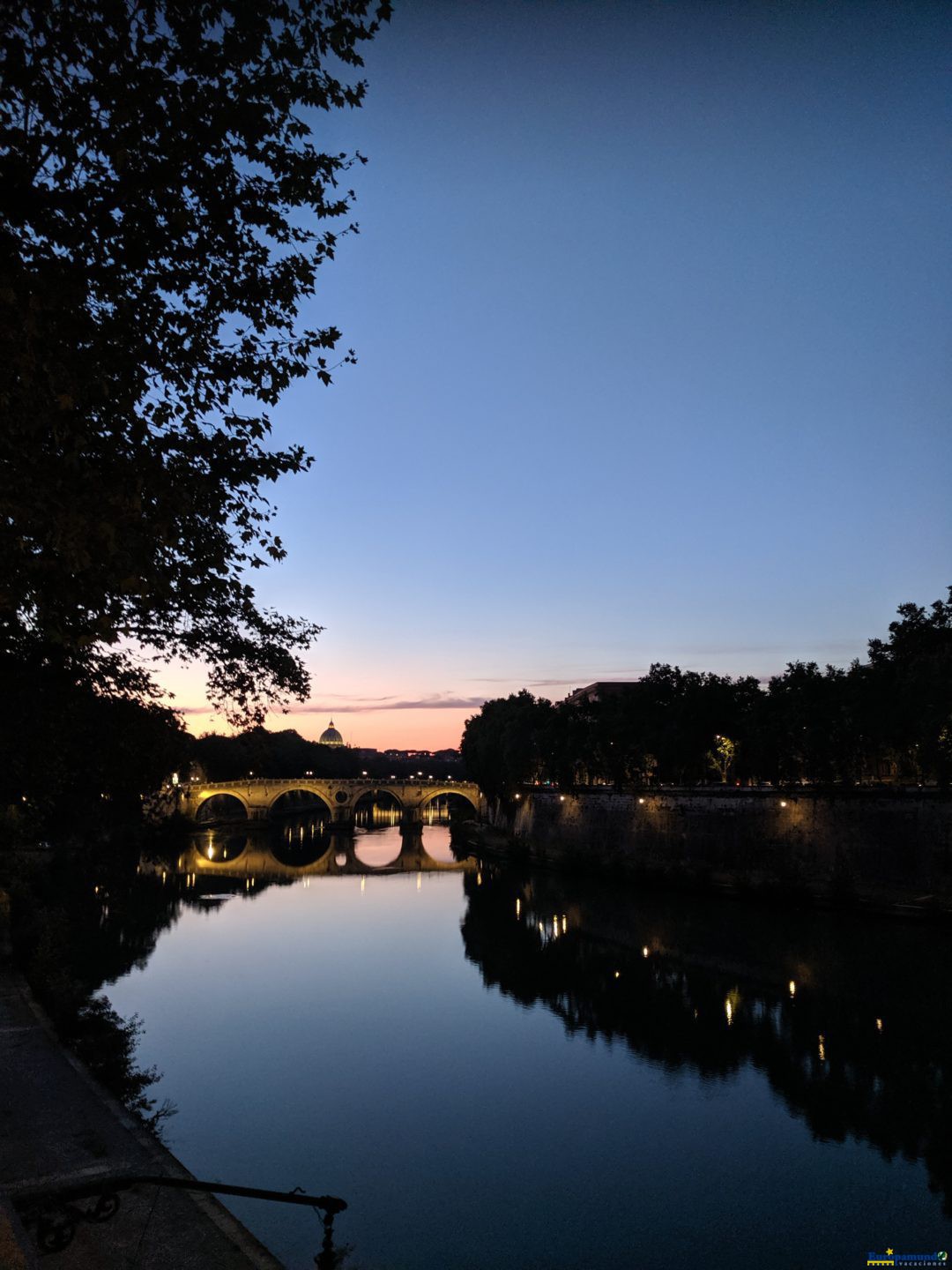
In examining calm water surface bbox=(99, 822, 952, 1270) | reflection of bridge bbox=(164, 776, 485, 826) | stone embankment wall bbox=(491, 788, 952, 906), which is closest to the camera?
calm water surface bbox=(99, 822, 952, 1270)

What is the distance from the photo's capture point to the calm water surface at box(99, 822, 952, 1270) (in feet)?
37.4

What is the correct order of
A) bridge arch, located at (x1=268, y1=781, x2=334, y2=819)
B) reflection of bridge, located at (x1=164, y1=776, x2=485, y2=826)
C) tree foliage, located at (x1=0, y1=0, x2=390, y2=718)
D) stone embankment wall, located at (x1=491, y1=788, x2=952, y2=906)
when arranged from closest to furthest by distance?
tree foliage, located at (x1=0, y1=0, x2=390, y2=718) < stone embankment wall, located at (x1=491, y1=788, x2=952, y2=906) < reflection of bridge, located at (x1=164, y1=776, x2=485, y2=826) < bridge arch, located at (x1=268, y1=781, x2=334, y2=819)

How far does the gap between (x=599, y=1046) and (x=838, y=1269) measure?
9073 millimetres

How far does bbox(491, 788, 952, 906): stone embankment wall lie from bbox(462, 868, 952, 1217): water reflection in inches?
111

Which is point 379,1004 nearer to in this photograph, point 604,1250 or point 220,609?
point 604,1250

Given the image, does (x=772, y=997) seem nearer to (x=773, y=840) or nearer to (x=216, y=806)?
(x=773, y=840)

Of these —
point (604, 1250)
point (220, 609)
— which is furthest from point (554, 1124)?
point (220, 609)

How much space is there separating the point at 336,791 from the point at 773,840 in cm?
6140

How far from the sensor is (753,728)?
42.1 metres

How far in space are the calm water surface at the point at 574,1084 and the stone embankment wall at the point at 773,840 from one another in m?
3.66

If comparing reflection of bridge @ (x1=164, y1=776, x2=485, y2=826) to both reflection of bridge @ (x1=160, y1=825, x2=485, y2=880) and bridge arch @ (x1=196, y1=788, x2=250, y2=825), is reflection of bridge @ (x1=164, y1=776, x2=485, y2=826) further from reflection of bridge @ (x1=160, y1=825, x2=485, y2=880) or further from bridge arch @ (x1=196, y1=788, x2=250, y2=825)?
reflection of bridge @ (x1=160, y1=825, x2=485, y2=880)

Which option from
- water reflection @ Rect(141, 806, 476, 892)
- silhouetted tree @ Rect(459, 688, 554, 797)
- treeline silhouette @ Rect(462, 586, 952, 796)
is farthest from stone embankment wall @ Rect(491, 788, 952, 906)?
water reflection @ Rect(141, 806, 476, 892)

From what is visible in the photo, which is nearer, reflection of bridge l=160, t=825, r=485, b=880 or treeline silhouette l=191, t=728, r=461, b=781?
reflection of bridge l=160, t=825, r=485, b=880

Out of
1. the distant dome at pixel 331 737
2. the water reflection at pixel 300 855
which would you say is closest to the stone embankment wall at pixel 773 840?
the water reflection at pixel 300 855
